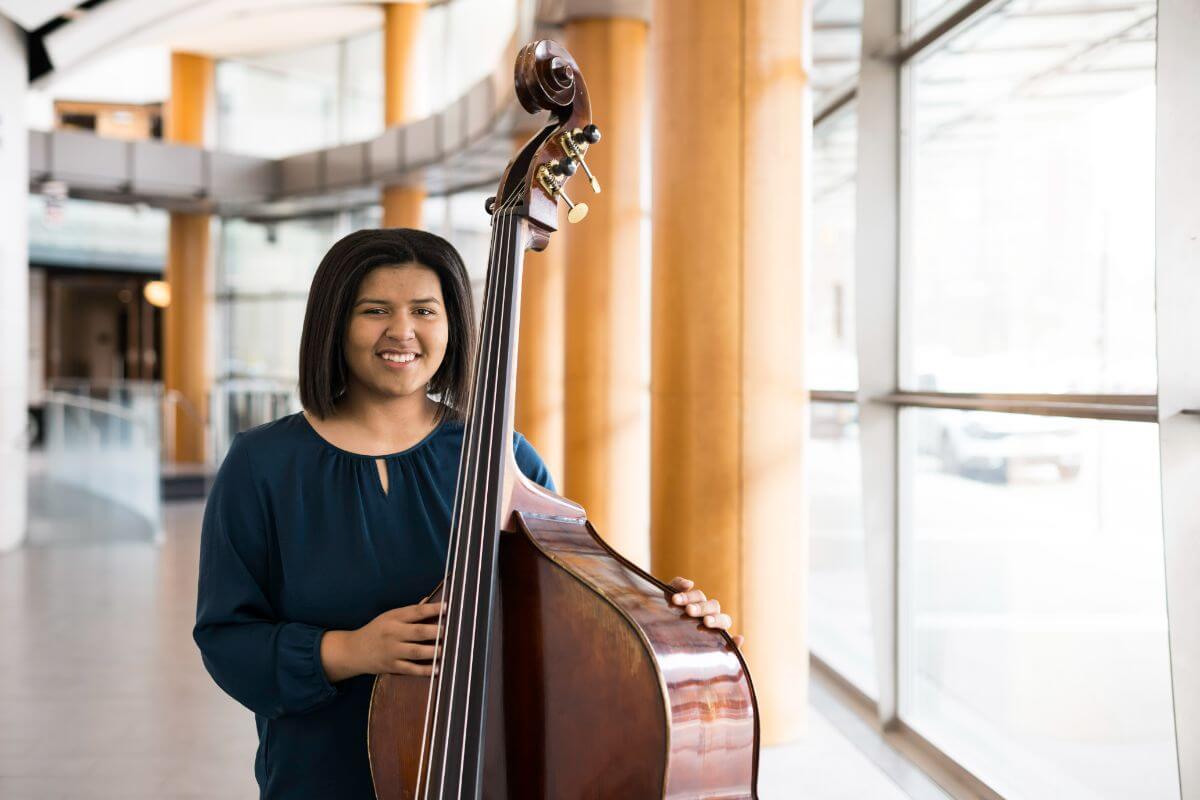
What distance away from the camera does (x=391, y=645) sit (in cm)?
127

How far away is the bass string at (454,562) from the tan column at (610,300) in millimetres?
5327

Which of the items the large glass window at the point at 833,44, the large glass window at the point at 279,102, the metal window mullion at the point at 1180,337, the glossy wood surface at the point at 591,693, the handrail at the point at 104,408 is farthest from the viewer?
the large glass window at the point at 279,102

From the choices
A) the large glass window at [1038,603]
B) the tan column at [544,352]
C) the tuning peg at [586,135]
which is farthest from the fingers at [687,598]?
the tan column at [544,352]

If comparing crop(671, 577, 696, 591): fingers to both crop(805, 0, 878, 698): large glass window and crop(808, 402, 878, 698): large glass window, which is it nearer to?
crop(805, 0, 878, 698): large glass window

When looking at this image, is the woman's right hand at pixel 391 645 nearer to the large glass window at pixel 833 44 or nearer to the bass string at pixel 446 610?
the bass string at pixel 446 610

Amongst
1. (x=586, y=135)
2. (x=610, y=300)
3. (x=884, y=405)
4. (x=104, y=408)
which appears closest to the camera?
(x=586, y=135)

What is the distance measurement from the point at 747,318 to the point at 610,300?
2752 millimetres

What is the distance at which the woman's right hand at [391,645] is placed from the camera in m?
1.25

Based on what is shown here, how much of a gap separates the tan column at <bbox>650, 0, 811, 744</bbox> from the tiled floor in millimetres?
436

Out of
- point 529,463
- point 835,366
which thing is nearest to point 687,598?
point 529,463

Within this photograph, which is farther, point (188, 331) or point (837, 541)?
point (188, 331)

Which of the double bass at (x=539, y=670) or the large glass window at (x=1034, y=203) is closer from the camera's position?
the double bass at (x=539, y=670)

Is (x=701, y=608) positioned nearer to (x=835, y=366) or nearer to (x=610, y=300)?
(x=835, y=366)

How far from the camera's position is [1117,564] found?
3.04 meters
